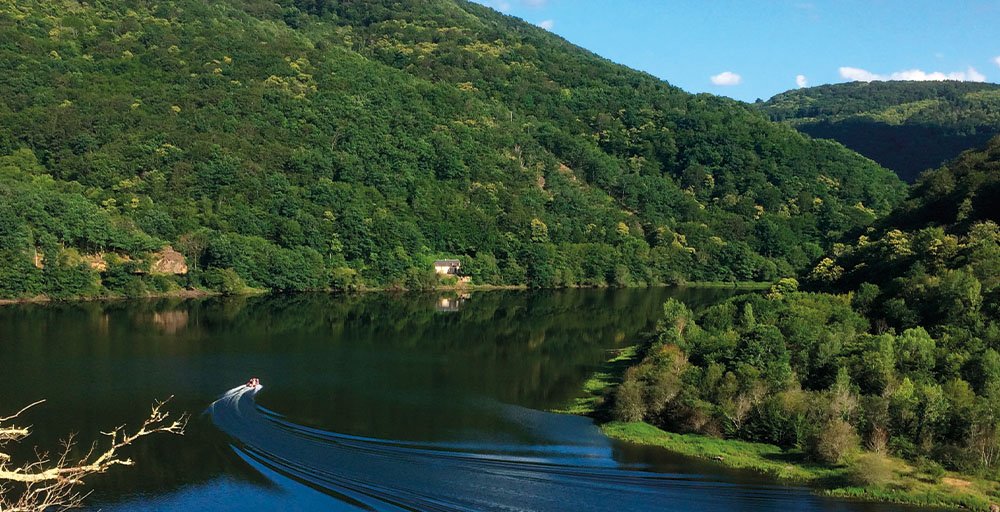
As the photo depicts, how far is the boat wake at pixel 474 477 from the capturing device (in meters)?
31.2

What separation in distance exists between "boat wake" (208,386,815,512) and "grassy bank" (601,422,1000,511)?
1.91m

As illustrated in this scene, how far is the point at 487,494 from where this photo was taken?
31.7 meters

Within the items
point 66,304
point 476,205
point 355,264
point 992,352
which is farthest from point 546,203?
point 992,352

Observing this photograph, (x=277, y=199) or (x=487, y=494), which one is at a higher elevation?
(x=277, y=199)

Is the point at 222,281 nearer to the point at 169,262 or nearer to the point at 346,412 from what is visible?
the point at 169,262

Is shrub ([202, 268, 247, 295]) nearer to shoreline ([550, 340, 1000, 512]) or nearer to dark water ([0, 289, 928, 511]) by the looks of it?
dark water ([0, 289, 928, 511])

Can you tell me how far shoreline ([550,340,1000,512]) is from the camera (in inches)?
1245

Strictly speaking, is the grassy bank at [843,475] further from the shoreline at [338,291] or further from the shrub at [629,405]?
the shoreline at [338,291]

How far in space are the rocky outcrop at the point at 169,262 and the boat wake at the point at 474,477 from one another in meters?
58.6

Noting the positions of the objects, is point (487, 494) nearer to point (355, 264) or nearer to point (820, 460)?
point (820, 460)

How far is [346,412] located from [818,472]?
2274 cm

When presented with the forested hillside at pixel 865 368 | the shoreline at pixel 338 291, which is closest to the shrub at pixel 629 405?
the forested hillside at pixel 865 368

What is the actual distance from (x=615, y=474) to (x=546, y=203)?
103 meters

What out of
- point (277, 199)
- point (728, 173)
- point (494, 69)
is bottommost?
point (277, 199)
